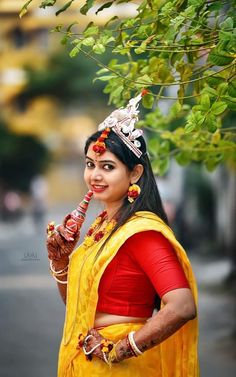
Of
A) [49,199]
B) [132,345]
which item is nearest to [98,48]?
[132,345]

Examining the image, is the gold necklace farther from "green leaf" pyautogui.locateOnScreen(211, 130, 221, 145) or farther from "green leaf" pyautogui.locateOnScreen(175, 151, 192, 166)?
"green leaf" pyautogui.locateOnScreen(175, 151, 192, 166)

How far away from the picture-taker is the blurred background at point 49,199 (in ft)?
32.1

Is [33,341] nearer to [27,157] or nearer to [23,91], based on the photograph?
[27,157]

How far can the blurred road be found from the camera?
8.45m

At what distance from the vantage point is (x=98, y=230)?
3633mm

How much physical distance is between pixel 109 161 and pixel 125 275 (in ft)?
1.32

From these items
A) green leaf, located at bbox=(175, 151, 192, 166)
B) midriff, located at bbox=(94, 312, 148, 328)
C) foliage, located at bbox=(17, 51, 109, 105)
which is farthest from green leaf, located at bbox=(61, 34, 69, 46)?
foliage, located at bbox=(17, 51, 109, 105)

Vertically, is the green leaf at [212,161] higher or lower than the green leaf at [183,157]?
lower

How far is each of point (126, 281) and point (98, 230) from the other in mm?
290

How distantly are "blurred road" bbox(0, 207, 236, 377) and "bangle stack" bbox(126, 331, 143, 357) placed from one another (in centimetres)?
167

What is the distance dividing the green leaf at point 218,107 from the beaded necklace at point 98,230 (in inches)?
20.4

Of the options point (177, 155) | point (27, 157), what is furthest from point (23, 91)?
point (177, 155)

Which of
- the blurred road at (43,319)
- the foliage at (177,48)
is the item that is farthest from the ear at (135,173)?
the blurred road at (43,319)

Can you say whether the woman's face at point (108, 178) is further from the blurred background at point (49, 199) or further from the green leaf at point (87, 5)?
the green leaf at point (87, 5)
